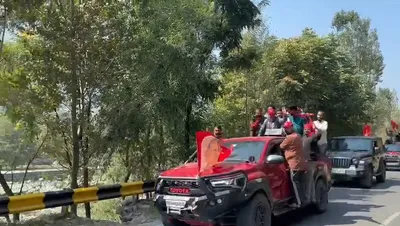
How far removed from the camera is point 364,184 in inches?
613

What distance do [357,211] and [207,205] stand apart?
4.88 metres

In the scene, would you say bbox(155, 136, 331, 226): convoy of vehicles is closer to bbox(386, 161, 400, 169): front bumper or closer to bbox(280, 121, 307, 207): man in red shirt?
bbox(280, 121, 307, 207): man in red shirt

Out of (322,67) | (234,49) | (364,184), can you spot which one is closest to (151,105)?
(234,49)

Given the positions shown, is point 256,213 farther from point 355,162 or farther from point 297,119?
point 355,162

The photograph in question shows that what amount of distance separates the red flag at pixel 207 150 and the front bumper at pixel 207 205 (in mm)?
584

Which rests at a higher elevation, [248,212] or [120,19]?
[120,19]

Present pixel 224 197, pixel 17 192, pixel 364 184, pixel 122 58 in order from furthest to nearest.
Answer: pixel 364 184 → pixel 17 192 → pixel 122 58 → pixel 224 197

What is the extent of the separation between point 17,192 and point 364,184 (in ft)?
34.2

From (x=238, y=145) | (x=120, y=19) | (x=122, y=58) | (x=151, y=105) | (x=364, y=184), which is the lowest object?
(x=364, y=184)

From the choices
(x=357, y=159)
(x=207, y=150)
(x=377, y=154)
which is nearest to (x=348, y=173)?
(x=357, y=159)

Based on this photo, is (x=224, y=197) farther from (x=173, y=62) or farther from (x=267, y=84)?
(x=267, y=84)

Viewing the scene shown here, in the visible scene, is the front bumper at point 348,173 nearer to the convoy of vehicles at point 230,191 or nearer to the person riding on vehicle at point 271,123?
the person riding on vehicle at point 271,123

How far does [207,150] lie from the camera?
805 cm

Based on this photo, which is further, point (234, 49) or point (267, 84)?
point (267, 84)
